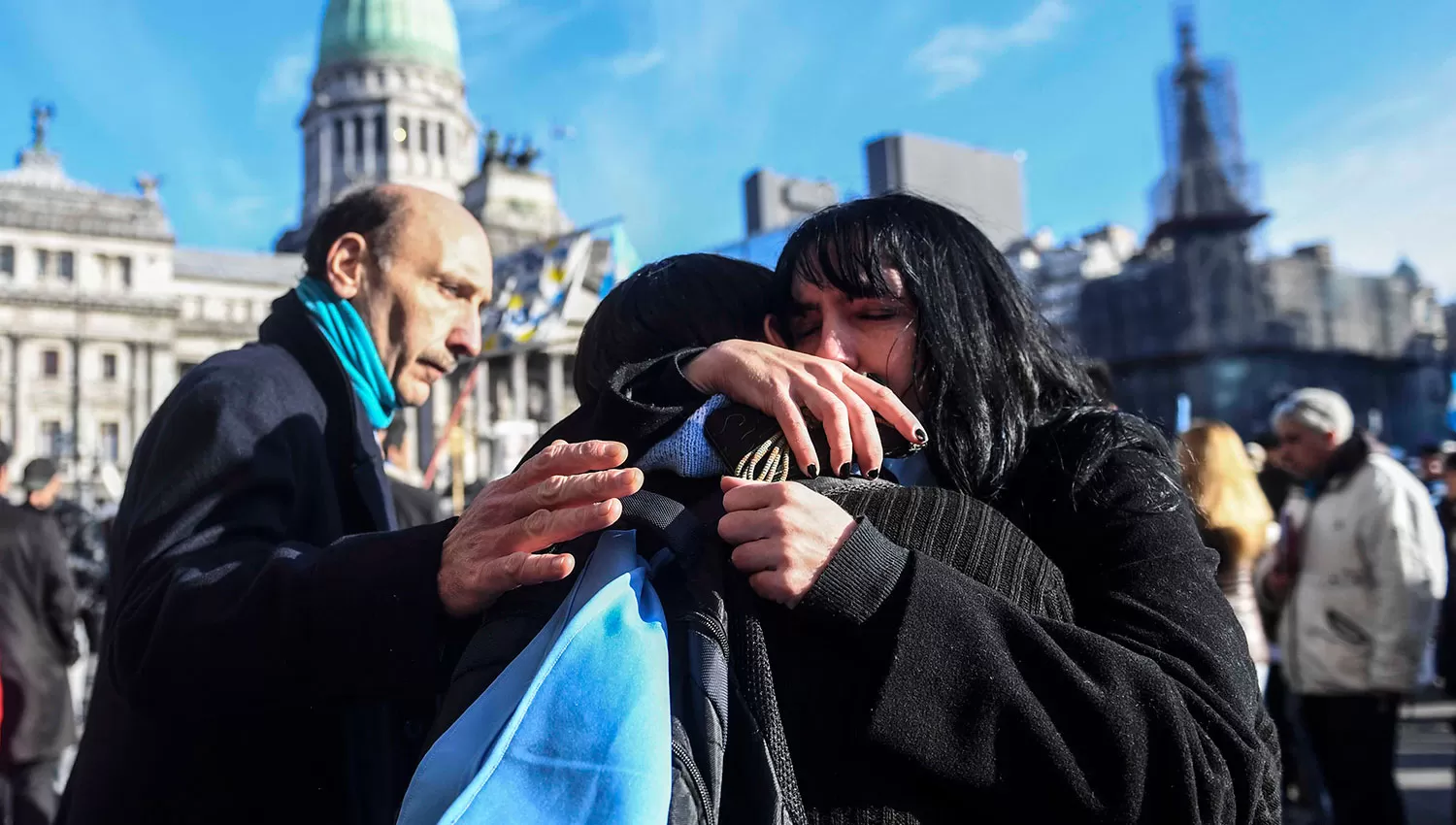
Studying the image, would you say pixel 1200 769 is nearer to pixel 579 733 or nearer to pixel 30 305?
pixel 579 733

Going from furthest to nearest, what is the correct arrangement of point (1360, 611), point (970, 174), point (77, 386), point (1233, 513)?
1. point (77, 386)
2. point (970, 174)
3. point (1360, 611)
4. point (1233, 513)

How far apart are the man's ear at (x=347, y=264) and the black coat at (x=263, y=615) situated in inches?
4.1

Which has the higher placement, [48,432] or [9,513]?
[48,432]

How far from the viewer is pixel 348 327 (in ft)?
7.38

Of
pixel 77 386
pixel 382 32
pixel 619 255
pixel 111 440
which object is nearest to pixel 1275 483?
pixel 619 255

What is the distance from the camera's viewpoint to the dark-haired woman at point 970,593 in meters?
1.21

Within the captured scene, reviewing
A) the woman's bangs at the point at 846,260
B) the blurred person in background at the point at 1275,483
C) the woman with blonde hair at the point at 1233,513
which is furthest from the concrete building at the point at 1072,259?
the woman's bangs at the point at 846,260

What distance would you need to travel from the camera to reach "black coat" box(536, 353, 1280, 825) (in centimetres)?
121

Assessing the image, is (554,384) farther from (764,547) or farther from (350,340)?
(764,547)

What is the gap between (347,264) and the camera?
2.32 m

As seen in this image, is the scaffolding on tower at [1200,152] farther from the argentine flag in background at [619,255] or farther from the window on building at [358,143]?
the window on building at [358,143]

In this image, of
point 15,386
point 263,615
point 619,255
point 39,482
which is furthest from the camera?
point 15,386

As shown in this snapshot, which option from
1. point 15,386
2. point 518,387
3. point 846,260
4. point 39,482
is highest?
point 15,386

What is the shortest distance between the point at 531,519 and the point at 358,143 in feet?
221
